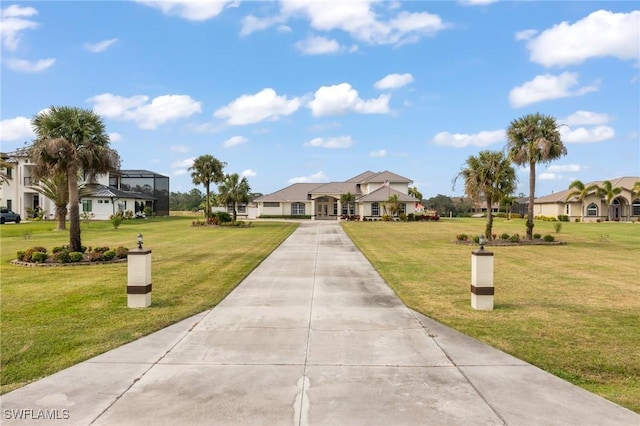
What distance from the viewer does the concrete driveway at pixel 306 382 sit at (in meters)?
4.32

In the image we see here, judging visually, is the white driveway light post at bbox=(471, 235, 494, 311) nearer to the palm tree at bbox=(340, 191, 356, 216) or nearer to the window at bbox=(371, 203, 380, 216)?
the window at bbox=(371, 203, 380, 216)

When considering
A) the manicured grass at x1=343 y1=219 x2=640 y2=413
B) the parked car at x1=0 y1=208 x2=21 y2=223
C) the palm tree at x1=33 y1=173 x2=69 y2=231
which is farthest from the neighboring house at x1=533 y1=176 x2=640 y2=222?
the parked car at x1=0 y1=208 x2=21 y2=223

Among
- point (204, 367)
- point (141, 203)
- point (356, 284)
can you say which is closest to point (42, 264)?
point (356, 284)

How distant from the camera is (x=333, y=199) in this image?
65875 millimetres

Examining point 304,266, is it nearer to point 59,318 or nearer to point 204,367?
point 59,318

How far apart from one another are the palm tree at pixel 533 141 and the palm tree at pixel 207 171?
30.1 metres

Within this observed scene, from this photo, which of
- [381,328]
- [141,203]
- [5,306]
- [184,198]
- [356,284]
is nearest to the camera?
[381,328]

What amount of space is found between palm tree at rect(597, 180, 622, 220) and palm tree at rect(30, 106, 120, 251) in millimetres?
60936

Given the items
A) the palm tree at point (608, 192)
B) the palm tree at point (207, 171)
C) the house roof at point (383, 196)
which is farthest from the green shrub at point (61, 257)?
the palm tree at point (608, 192)

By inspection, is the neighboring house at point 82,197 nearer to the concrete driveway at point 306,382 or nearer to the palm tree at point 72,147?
the palm tree at point 72,147

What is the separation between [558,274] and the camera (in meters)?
14.0

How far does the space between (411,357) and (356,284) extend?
5.75 meters

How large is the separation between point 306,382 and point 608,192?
64.7 metres

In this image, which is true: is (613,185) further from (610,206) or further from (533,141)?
(533,141)
